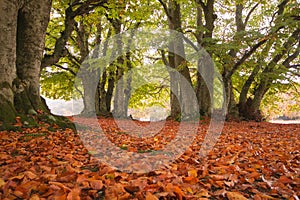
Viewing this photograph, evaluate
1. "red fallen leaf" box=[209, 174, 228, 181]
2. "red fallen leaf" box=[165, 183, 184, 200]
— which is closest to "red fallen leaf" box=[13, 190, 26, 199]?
"red fallen leaf" box=[165, 183, 184, 200]

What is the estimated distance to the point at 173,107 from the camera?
14016 mm

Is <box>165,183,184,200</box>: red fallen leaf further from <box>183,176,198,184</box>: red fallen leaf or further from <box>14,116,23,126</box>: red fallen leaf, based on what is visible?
<box>14,116,23,126</box>: red fallen leaf

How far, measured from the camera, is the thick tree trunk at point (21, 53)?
15.8 ft

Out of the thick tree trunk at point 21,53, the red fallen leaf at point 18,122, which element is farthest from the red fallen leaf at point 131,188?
the thick tree trunk at point 21,53

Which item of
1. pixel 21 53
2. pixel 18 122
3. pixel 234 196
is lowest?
pixel 234 196

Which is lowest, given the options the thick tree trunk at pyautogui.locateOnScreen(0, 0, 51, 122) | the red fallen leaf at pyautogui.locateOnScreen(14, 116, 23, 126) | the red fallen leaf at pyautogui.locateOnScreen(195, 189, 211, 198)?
the red fallen leaf at pyautogui.locateOnScreen(195, 189, 211, 198)

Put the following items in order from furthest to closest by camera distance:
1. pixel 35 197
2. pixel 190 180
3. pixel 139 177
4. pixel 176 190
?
1. pixel 139 177
2. pixel 190 180
3. pixel 176 190
4. pixel 35 197

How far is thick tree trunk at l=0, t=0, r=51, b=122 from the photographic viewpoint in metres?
4.81

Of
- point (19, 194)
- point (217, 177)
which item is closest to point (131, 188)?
point (19, 194)

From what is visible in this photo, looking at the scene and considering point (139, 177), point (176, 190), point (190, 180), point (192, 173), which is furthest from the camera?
point (192, 173)

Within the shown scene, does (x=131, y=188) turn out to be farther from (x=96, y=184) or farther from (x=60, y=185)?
(x=60, y=185)

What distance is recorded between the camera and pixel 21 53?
570cm

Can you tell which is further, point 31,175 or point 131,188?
point 31,175

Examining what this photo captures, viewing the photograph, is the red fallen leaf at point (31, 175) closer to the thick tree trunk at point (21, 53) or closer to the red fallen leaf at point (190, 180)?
the red fallen leaf at point (190, 180)
